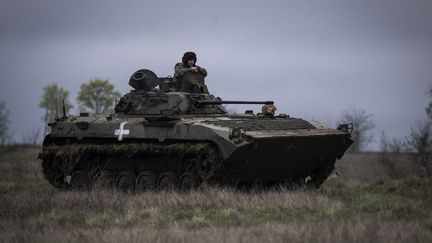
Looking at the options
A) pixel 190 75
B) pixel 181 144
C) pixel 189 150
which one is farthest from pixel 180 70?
pixel 189 150

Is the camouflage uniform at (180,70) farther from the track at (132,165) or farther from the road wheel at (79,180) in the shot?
the road wheel at (79,180)

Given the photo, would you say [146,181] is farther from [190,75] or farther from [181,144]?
[190,75]

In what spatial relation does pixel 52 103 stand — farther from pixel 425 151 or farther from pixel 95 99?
pixel 425 151

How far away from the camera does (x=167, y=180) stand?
52.8 ft

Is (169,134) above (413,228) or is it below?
above

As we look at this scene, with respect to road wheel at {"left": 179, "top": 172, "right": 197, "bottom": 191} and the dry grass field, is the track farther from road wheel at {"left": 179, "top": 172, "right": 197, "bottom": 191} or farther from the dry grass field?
the dry grass field

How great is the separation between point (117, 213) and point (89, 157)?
595cm

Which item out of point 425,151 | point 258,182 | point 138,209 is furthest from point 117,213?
point 425,151

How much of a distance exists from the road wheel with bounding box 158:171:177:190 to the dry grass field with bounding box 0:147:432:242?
56.7 inches

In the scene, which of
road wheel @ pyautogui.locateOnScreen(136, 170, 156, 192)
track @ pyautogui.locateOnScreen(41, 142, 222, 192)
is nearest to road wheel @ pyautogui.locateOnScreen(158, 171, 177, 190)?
track @ pyautogui.locateOnScreen(41, 142, 222, 192)

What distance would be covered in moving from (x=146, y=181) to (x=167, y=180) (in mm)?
632

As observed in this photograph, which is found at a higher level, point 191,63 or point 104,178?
point 191,63

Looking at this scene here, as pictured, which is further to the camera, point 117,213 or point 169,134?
point 169,134

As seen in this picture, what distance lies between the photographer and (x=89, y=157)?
1808 centimetres
